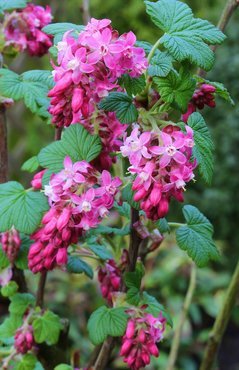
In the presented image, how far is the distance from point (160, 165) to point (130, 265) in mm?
271

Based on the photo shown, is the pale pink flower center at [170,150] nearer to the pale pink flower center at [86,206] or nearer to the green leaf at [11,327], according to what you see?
the pale pink flower center at [86,206]

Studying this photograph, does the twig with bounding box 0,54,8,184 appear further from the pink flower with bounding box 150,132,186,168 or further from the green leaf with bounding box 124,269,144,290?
the pink flower with bounding box 150,132,186,168

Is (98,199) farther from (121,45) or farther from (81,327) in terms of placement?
(81,327)

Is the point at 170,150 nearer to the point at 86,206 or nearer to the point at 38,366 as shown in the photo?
the point at 86,206

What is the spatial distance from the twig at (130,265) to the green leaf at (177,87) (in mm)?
192

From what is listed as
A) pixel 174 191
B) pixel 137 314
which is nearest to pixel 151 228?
pixel 137 314

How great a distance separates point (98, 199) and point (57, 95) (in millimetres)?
145

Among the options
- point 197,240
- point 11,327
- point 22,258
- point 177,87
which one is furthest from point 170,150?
point 11,327

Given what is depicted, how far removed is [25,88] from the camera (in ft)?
3.28

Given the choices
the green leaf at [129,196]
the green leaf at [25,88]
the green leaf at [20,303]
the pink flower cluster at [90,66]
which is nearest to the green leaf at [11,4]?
the green leaf at [25,88]

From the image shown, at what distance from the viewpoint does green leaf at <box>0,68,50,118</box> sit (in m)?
0.98

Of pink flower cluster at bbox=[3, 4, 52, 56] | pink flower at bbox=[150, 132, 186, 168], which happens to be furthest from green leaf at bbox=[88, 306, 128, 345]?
pink flower cluster at bbox=[3, 4, 52, 56]

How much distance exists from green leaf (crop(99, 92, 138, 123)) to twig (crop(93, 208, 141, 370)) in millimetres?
176

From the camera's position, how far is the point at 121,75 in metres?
0.80
